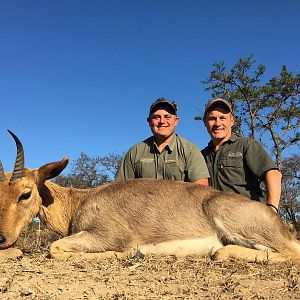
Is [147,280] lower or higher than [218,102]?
lower

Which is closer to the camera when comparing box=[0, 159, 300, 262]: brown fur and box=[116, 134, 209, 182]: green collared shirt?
box=[0, 159, 300, 262]: brown fur

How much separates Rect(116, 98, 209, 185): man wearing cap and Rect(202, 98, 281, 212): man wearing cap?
1.56 ft

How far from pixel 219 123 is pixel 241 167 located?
0.87 meters

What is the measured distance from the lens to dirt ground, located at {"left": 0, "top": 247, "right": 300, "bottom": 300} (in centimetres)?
327

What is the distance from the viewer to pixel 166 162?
7.44m

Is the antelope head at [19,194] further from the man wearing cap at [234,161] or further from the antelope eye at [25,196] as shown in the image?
the man wearing cap at [234,161]

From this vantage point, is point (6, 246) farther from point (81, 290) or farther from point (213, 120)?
point (213, 120)

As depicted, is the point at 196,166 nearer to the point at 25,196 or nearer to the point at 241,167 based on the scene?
the point at 241,167

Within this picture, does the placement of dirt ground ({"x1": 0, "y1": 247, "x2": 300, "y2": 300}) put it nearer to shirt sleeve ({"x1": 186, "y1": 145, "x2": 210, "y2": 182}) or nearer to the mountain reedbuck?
the mountain reedbuck

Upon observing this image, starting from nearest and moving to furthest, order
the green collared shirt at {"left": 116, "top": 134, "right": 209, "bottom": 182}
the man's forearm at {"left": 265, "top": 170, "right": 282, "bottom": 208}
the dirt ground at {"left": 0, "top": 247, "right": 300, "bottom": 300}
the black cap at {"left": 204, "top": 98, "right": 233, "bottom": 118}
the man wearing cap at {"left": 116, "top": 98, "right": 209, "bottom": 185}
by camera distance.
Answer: the dirt ground at {"left": 0, "top": 247, "right": 300, "bottom": 300} < the man's forearm at {"left": 265, "top": 170, "right": 282, "bottom": 208} < the green collared shirt at {"left": 116, "top": 134, "right": 209, "bottom": 182} < the man wearing cap at {"left": 116, "top": 98, "right": 209, "bottom": 185} < the black cap at {"left": 204, "top": 98, "right": 233, "bottom": 118}

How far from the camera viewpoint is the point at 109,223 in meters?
5.33

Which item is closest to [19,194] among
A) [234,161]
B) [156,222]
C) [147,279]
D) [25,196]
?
[25,196]

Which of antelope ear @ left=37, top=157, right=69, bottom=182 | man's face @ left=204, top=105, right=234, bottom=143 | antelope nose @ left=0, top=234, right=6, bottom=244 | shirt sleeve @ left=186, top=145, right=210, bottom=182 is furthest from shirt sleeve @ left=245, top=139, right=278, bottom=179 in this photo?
antelope nose @ left=0, top=234, right=6, bottom=244

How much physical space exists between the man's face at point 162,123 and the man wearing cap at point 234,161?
2.11 feet
